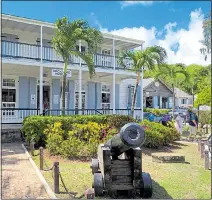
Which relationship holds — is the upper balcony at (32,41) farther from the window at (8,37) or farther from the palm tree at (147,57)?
the palm tree at (147,57)

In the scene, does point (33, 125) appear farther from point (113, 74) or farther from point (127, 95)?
point (127, 95)

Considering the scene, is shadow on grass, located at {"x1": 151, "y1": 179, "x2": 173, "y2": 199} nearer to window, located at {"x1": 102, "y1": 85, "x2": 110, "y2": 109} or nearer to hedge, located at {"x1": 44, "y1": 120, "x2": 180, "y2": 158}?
hedge, located at {"x1": 44, "y1": 120, "x2": 180, "y2": 158}

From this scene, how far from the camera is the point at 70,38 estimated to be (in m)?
13.6

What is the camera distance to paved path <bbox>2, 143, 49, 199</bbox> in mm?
6354

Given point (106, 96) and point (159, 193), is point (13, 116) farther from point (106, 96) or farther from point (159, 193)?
point (159, 193)

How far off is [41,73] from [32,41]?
11.8 ft

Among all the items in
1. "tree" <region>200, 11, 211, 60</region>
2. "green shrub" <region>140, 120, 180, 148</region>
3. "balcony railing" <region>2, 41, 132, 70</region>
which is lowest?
"green shrub" <region>140, 120, 180, 148</region>

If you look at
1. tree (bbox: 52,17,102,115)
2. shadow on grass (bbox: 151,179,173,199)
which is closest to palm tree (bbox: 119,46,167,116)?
tree (bbox: 52,17,102,115)

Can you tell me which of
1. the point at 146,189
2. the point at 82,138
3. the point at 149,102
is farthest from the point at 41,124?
the point at 149,102

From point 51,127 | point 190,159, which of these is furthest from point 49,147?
point 190,159

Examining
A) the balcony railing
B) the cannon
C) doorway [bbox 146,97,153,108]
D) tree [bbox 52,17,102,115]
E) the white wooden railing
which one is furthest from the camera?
doorway [bbox 146,97,153,108]

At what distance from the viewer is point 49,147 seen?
10.9m

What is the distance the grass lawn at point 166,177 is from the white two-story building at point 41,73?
578 centimetres

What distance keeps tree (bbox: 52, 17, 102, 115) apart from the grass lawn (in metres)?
4.82
